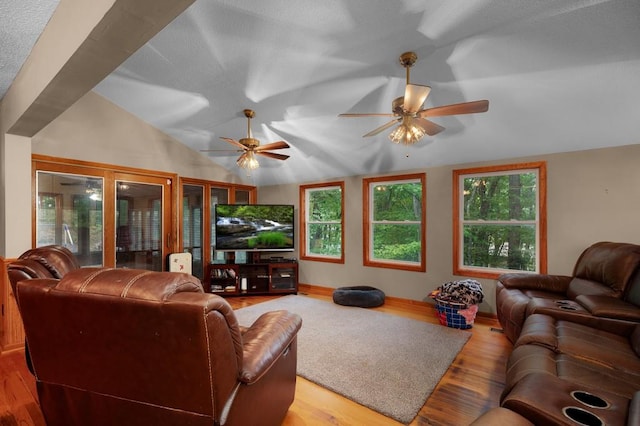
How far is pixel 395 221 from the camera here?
4855 mm

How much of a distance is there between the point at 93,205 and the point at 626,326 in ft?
19.3

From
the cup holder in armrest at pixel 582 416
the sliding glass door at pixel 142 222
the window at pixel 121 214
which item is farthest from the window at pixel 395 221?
the sliding glass door at pixel 142 222

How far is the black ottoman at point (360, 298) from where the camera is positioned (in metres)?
4.46

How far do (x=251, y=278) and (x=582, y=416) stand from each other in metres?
4.94

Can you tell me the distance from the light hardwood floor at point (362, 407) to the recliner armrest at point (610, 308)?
2.88 ft

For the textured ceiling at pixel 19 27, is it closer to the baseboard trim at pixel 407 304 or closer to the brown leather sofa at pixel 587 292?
the brown leather sofa at pixel 587 292

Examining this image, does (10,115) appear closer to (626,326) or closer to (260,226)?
(260,226)

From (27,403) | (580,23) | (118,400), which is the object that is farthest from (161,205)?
(580,23)

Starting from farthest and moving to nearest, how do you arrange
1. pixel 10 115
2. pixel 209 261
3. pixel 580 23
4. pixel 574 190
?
pixel 209 261 < pixel 574 190 < pixel 10 115 < pixel 580 23

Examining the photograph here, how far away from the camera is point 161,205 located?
4.86 m

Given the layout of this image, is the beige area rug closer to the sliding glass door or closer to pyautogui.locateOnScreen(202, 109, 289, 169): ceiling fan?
the sliding glass door

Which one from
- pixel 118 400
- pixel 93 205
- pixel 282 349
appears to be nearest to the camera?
pixel 118 400

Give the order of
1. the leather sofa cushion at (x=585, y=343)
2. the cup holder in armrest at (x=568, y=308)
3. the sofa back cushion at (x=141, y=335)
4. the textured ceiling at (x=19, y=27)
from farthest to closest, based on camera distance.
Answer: the cup holder in armrest at (x=568, y=308) < the textured ceiling at (x=19, y=27) < the leather sofa cushion at (x=585, y=343) < the sofa back cushion at (x=141, y=335)

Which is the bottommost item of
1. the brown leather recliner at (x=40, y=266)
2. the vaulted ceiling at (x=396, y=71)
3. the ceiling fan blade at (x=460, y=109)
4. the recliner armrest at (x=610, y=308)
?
the recliner armrest at (x=610, y=308)
